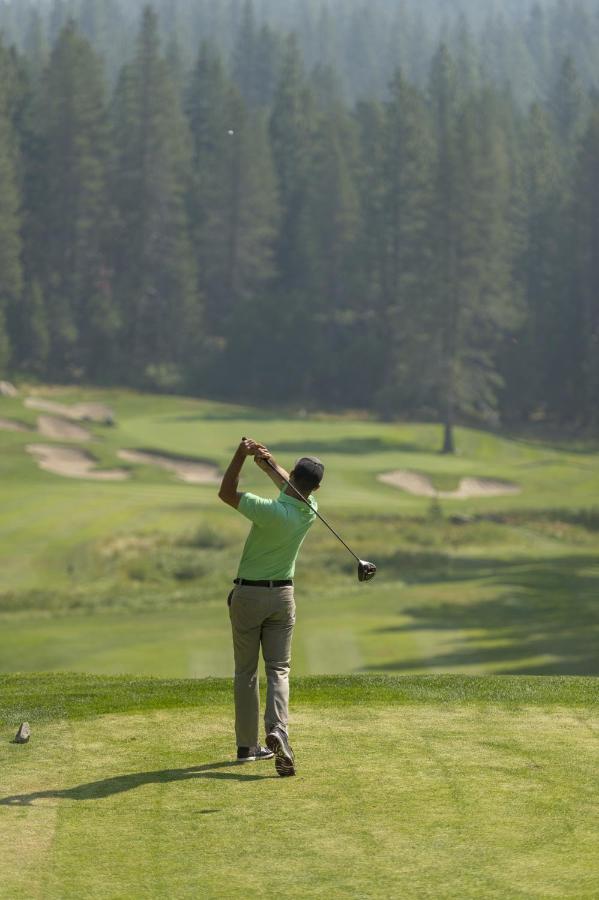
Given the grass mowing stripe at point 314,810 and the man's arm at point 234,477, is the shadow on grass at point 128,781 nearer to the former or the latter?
the grass mowing stripe at point 314,810

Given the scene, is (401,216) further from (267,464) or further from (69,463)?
(267,464)

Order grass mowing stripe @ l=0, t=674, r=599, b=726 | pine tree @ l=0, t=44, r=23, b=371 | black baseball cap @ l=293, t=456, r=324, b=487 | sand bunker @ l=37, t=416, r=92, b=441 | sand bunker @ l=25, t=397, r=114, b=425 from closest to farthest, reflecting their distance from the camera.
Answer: black baseball cap @ l=293, t=456, r=324, b=487 < grass mowing stripe @ l=0, t=674, r=599, b=726 < sand bunker @ l=37, t=416, r=92, b=441 < sand bunker @ l=25, t=397, r=114, b=425 < pine tree @ l=0, t=44, r=23, b=371

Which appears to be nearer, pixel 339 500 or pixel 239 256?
pixel 339 500

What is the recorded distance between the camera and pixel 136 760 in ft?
34.6

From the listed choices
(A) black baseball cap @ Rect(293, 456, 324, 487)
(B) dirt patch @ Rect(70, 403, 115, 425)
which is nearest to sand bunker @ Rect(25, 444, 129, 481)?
(B) dirt patch @ Rect(70, 403, 115, 425)

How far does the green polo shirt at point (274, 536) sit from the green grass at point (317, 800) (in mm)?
1307

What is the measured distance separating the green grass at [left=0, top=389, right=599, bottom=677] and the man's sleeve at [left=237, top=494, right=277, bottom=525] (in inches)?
485

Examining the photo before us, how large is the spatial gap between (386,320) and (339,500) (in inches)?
1441

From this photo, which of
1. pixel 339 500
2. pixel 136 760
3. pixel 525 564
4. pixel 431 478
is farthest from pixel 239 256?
pixel 136 760

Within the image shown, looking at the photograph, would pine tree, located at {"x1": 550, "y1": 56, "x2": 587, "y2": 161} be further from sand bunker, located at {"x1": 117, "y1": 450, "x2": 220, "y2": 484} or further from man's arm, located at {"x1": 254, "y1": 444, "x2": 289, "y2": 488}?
man's arm, located at {"x1": 254, "y1": 444, "x2": 289, "y2": 488}

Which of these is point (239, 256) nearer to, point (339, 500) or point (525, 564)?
point (339, 500)

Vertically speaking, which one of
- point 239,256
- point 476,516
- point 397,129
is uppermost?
point 397,129

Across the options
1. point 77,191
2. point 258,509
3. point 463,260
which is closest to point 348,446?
point 463,260

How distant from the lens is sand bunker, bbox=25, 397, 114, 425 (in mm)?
65812
